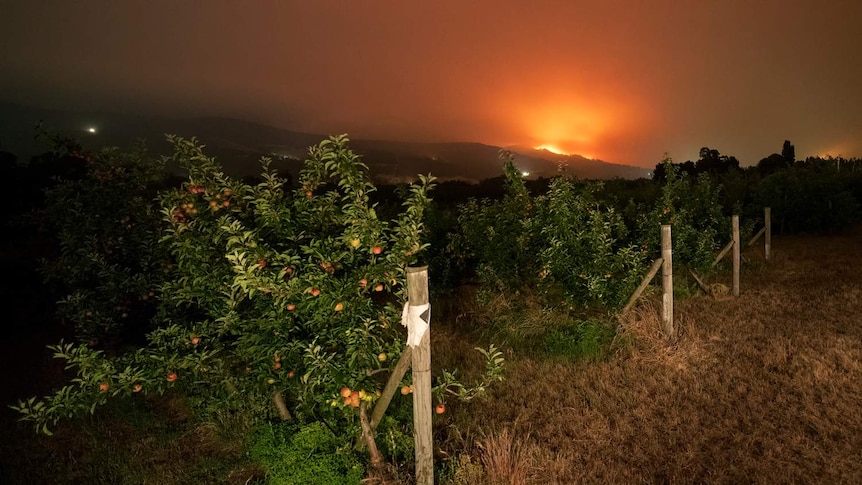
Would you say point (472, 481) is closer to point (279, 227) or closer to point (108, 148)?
point (279, 227)

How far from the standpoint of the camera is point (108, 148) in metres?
6.96

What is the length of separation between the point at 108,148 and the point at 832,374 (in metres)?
11.1

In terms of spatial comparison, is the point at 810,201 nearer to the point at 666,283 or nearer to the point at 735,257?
the point at 735,257

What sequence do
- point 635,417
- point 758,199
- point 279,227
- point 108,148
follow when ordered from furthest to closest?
point 758,199
point 108,148
point 635,417
point 279,227

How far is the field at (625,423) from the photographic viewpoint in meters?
4.21

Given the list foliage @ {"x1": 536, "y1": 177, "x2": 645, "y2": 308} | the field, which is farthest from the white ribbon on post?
foliage @ {"x1": 536, "y1": 177, "x2": 645, "y2": 308}

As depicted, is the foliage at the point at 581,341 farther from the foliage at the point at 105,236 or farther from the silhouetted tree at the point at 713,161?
the silhouetted tree at the point at 713,161

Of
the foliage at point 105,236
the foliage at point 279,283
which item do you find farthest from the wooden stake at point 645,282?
the foliage at point 105,236

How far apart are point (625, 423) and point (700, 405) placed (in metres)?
1.10

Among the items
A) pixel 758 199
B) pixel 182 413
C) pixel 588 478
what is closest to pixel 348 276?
pixel 588 478

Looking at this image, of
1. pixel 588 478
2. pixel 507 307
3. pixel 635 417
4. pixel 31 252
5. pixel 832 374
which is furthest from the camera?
pixel 31 252

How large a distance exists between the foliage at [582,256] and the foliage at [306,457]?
194 inches

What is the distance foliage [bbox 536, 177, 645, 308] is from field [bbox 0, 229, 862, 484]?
70 centimetres

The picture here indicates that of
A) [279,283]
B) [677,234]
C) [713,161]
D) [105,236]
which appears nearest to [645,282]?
[677,234]
